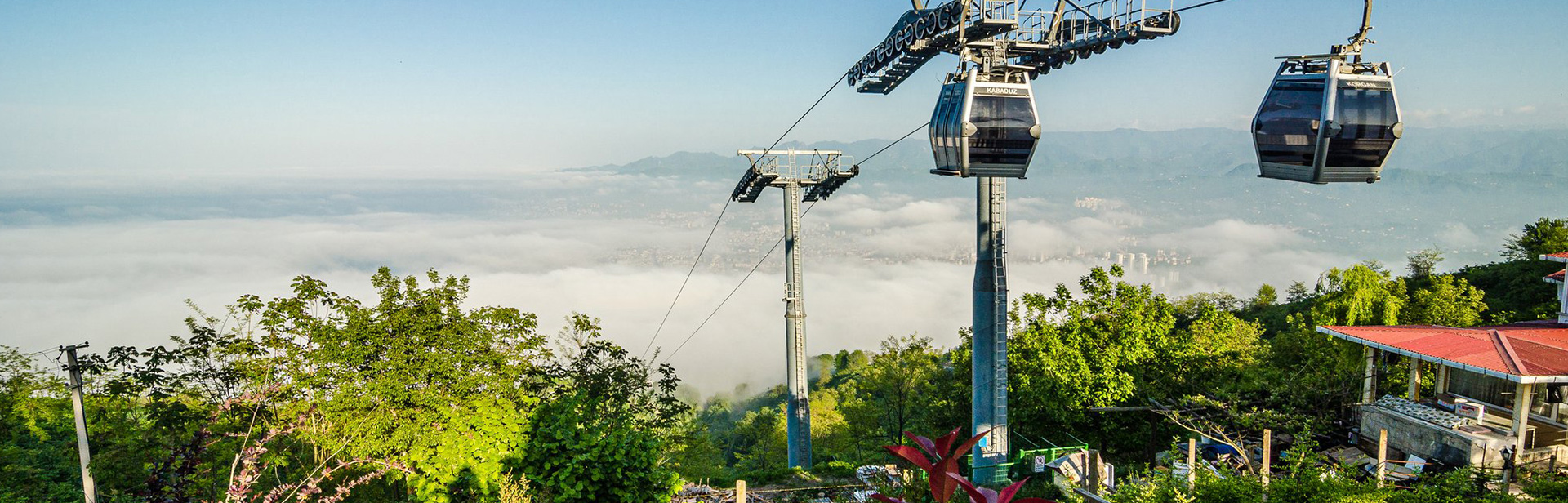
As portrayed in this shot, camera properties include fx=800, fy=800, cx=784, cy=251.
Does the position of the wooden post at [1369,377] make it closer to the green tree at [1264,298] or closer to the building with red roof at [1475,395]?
the building with red roof at [1475,395]

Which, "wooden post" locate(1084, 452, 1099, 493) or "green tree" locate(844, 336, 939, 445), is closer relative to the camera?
"wooden post" locate(1084, 452, 1099, 493)

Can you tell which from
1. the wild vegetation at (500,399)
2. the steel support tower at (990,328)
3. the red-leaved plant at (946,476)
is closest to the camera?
the red-leaved plant at (946,476)

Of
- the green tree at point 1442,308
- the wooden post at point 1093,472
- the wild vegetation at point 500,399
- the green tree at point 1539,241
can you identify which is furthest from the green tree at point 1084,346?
the green tree at point 1539,241

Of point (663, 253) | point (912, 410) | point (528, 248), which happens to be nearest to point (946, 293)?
point (663, 253)

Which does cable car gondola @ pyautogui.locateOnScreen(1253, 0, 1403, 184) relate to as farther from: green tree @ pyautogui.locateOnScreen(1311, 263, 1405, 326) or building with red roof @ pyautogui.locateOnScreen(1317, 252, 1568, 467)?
green tree @ pyautogui.locateOnScreen(1311, 263, 1405, 326)

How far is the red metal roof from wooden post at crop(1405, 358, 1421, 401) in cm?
41

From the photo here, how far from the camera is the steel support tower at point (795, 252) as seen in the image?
17219mm

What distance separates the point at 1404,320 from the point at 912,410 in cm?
1107

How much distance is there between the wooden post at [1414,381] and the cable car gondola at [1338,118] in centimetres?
865

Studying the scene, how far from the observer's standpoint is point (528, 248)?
191 m

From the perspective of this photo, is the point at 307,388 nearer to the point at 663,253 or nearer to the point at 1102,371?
the point at 1102,371

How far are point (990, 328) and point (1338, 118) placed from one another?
566 cm

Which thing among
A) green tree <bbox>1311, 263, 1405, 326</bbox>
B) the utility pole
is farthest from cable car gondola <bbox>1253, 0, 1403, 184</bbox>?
the utility pole

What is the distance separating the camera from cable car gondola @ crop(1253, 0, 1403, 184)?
5.47 meters
